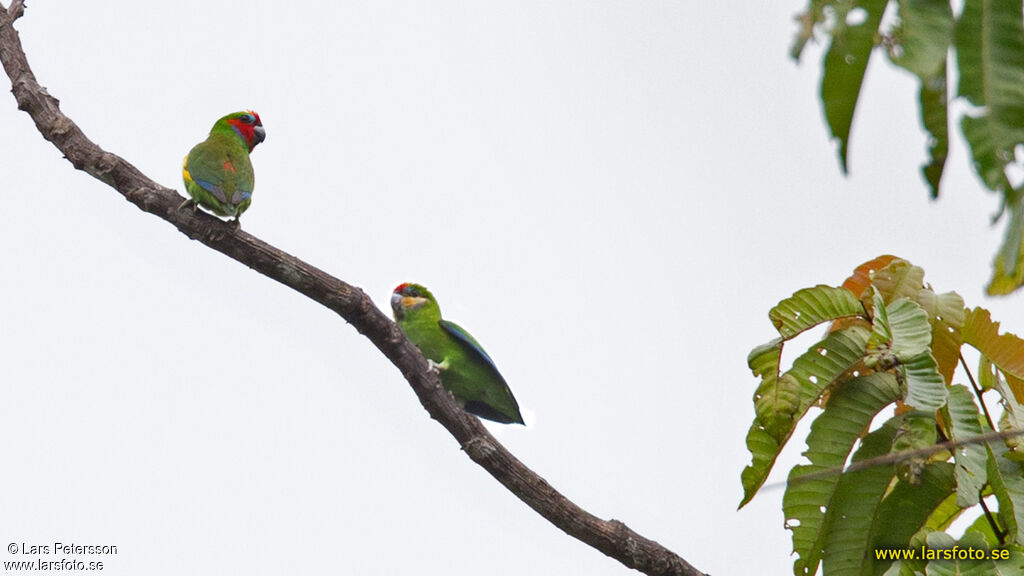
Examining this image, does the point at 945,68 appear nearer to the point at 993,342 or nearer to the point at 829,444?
the point at 829,444

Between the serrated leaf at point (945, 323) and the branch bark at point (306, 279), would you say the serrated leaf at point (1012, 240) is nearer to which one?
the serrated leaf at point (945, 323)

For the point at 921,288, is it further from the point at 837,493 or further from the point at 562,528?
the point at 562,528

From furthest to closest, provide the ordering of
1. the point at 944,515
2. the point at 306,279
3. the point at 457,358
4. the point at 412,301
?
the point at 412,301
the point at 457,358
the point at 306,279
the point at 944,515

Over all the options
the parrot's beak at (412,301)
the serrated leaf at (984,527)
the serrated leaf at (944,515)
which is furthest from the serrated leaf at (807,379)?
the parrot's beak at (412,301)

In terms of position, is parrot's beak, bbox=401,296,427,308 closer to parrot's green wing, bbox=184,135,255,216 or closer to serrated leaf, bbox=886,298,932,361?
parrot's green wing, bbox=184,135,255,216

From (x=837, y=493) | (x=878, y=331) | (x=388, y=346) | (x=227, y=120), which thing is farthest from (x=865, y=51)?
(x=227, y=120)

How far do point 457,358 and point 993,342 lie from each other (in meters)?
3.91

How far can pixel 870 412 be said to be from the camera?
3525mm

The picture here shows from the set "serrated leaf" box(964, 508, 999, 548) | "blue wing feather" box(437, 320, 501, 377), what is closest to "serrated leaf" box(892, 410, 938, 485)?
"serrated leaf" box(964, 508, 999, 548)

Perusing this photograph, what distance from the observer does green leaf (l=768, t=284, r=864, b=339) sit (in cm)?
356

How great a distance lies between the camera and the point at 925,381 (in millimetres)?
3301

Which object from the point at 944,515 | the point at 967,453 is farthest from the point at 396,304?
the point at 967,453

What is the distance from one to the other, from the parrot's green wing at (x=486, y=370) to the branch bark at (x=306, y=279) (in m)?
1.97

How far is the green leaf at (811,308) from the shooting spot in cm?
356
